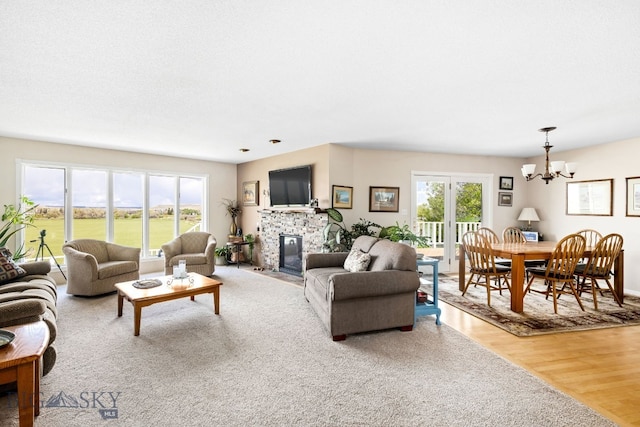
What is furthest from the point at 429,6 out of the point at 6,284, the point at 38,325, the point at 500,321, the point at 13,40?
the point at 6,284

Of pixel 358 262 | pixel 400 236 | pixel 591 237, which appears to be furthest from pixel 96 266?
pixel 591 237

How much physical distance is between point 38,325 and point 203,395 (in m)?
1.12

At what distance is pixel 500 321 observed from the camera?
3578 millimetres

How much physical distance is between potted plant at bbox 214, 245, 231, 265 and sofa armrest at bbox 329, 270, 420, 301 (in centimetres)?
450

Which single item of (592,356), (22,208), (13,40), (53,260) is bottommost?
(592,356)

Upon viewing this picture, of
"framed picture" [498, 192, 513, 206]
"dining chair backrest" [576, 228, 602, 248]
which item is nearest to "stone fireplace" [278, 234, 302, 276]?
"framed picture" [498, 192, 513, 206]

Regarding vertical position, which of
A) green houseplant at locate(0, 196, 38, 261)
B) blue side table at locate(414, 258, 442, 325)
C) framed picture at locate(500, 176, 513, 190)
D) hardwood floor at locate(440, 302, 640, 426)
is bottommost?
hardwood floor at locate(440, 302, 640, 426)

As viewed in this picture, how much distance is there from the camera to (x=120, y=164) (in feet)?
19.7

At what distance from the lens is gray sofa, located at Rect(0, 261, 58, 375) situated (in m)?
2.20

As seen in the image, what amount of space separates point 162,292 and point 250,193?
4013 mm

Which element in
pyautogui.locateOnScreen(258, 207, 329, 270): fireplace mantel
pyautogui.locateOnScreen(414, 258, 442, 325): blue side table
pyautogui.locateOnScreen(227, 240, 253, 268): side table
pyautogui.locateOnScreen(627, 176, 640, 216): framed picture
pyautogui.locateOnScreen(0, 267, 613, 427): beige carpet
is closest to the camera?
pyautogui.locateOnScreen(0, 267, 613, 427): beige carpet

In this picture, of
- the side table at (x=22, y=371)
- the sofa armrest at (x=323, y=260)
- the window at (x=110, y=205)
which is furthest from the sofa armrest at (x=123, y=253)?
the side table at (x=22, y=371)

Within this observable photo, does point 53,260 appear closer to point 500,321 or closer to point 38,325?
point 38,325

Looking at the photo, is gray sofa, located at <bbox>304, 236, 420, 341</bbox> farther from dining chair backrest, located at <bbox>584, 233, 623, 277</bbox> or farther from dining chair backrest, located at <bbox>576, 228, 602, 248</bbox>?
dining chair backrest, located at <bbox>576, 228, 602, 248</bbox>
